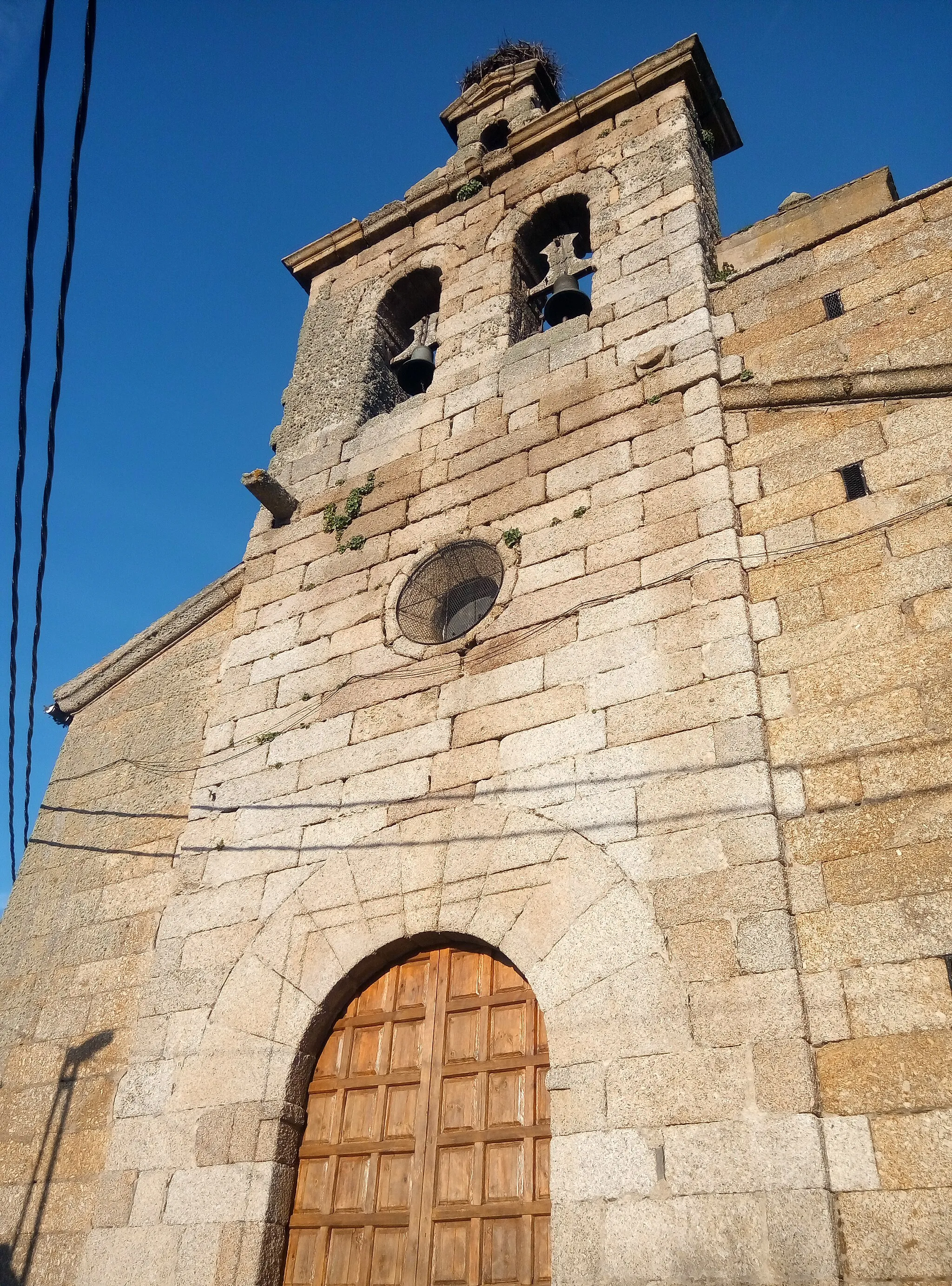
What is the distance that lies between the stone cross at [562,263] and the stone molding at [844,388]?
2158 mm

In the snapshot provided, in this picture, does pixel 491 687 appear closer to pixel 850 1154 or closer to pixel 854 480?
pixel 854 480

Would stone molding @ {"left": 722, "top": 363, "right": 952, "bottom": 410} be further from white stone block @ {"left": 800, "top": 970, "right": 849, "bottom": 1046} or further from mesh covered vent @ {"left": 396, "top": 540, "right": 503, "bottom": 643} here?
white stone block @ {"left": 800, "top": 970, "right": 849, "bottom": 1046}

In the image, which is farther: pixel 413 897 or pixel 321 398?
pixel 321 398

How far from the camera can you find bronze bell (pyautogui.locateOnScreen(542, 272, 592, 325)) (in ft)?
24.5

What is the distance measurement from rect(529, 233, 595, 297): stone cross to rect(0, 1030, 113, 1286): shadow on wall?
571cm

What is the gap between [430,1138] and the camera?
450cm

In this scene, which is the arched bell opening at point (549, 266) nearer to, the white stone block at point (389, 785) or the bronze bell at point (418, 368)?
the bronze bell at point (418, 368)

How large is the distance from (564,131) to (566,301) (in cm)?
194

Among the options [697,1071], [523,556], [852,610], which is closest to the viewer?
[697,1071]

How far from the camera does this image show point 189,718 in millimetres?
6762

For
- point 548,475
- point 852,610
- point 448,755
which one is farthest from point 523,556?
point 852,610

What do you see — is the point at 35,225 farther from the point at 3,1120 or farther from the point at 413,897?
the point at 3,1120

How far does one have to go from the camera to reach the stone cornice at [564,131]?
26.2 ft

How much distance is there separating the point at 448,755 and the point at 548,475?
1.86 m
